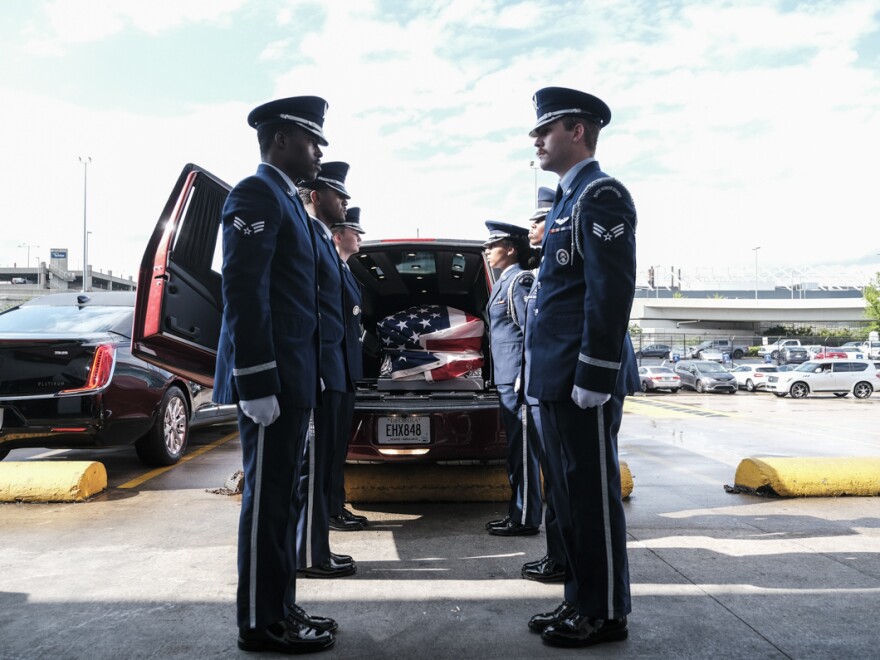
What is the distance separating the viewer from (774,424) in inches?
503

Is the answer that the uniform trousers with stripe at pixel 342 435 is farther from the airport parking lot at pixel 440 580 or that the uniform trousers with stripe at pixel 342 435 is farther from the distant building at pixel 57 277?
the distant building at pixel 57 277

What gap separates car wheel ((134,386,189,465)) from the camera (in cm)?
649

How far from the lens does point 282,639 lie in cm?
260

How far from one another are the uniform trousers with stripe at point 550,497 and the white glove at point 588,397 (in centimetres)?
46

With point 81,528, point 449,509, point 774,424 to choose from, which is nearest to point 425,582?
point 449,509

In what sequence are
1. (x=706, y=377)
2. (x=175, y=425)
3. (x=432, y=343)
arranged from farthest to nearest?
(x=706, y=377), (x=175, y=425), (x=432, y=343)

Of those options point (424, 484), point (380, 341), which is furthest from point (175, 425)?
point (424, 484)

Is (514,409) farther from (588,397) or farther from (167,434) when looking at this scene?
(167,434)

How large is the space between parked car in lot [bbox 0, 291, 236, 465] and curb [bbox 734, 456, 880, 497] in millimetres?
5050

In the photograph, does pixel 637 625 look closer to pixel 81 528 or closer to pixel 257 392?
pixel 257 392

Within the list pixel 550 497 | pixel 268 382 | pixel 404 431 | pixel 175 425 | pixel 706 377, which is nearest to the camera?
pixel 268 382

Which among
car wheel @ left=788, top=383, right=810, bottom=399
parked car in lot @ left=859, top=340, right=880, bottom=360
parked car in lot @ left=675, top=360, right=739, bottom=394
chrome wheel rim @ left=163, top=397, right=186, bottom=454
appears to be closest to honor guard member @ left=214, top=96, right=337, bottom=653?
chrome wheel rim @ left=163, top=397, right=186, bottom=454

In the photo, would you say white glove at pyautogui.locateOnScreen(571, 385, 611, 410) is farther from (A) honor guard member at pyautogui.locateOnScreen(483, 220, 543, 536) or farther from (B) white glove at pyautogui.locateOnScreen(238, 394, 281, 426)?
(A) honor guard member at pyautogui.locateOnScreen(483, 220, 543, 536)

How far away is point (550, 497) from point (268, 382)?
1447mm
